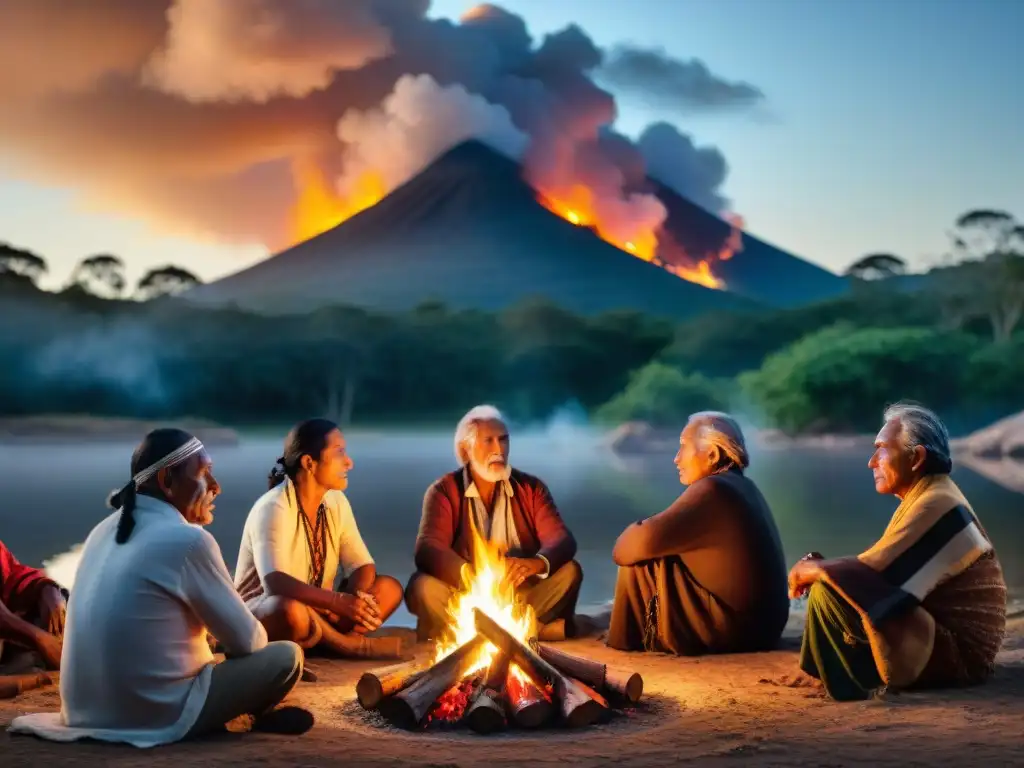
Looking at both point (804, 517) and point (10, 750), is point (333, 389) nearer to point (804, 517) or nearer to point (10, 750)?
point (804, 517)

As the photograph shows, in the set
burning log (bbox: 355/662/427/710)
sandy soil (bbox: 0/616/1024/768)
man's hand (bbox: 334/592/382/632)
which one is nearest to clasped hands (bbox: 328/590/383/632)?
man's hand (bbox: 334/592/382/632)

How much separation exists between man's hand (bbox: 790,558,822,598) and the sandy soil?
34cm

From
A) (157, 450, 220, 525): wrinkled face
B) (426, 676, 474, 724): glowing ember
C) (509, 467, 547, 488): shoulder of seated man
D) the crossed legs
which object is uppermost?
(509, 467, 547, 488): shoulder of seated man

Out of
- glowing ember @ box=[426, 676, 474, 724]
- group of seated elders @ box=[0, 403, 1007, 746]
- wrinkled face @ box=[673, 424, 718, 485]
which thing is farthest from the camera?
wrinkled face @ box=[673, 424, 718, 485]

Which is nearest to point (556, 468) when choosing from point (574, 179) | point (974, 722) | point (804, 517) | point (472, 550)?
point (804, 517)

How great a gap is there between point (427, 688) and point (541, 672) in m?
0.37

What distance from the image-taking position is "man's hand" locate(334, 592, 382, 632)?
15.6 feet

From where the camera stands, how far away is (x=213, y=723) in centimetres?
345

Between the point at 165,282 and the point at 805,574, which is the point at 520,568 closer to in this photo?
the point at 805,574

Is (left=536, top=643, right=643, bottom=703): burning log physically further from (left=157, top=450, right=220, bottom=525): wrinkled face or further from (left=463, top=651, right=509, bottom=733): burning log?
(left=157, top=450, right=220, bottom=525): wrinkled face

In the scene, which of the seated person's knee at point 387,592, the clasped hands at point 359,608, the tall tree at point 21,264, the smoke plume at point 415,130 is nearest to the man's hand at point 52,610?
the clasped hands at point 359,608

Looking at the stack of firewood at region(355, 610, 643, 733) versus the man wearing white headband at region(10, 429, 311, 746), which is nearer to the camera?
the man wearing white headband at region(10, 429, 311, 746)

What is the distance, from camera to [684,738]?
3533 millimetres

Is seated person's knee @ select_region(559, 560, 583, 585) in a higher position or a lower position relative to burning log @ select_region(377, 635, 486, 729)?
higher
